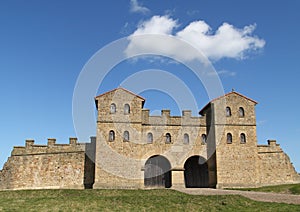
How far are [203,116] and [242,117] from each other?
395 centimetres

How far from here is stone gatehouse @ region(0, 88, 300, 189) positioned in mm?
31797

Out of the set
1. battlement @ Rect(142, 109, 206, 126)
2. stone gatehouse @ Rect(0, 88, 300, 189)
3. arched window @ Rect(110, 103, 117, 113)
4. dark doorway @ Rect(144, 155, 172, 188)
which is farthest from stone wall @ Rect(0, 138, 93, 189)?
battlement @ Rect(142, 109, 206, 126)

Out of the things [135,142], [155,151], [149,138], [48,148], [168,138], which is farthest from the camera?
[48,148]

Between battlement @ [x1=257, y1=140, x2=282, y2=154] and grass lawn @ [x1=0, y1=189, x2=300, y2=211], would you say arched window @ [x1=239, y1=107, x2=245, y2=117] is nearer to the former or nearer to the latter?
battlement @ [x1=257, y1=140, x2=282, y2=154]

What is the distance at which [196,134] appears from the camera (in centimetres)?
3375

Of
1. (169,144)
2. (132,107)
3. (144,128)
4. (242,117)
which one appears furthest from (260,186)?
(132,107)

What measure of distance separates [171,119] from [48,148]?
1293 centimetres

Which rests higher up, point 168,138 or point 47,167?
point 168,138

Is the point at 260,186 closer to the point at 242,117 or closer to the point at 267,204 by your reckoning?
the point at 242,117

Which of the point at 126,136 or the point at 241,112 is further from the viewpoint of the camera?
the point at 241,112

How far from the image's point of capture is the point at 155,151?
32.8 meters

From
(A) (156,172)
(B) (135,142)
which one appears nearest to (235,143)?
(A) (156,172)

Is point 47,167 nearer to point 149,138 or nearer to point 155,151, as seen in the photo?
point 149,138

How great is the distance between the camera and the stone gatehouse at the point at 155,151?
104 ft
